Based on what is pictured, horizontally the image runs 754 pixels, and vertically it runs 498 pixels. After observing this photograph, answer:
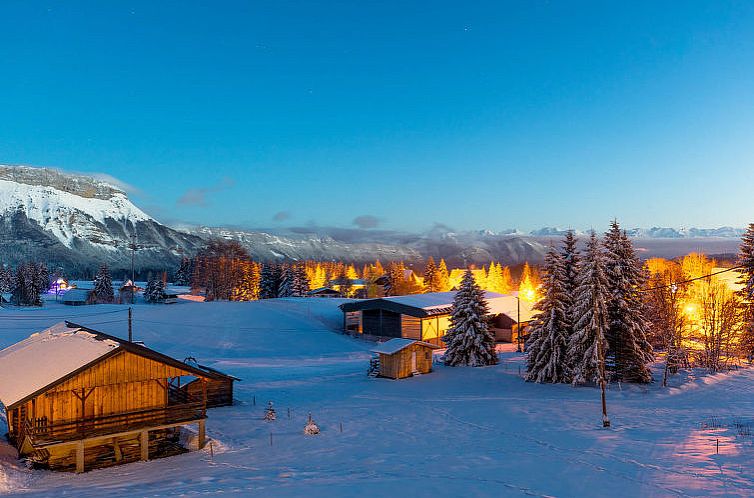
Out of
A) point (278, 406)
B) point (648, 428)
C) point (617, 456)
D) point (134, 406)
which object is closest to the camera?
point (617, 456)

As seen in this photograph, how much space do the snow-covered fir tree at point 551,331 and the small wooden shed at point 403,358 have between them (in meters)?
8.82

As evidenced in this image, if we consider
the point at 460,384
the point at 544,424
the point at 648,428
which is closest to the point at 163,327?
the point at 460,384

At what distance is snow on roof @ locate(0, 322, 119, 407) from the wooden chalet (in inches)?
1498

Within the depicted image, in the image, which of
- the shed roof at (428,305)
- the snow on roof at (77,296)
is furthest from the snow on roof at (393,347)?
the snow on roof at (77,296)

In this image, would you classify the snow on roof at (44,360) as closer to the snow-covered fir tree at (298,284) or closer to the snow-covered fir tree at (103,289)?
the snow-covered fir tree at (298,284)

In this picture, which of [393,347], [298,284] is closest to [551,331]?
[393,347]

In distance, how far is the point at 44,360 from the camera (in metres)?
20.5

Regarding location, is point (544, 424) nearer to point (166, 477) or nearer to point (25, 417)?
point (166, 477)

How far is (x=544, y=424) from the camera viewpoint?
25.0 meters

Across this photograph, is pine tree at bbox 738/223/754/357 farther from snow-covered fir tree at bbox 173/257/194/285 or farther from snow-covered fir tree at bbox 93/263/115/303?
snow-covered fir tree at bbox 173/257/194/285

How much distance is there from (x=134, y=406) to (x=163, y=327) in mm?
40708

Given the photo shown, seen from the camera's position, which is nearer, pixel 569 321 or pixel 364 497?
pixel 364 497

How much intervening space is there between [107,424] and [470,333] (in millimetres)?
31365

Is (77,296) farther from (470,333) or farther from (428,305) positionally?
(470,333)
